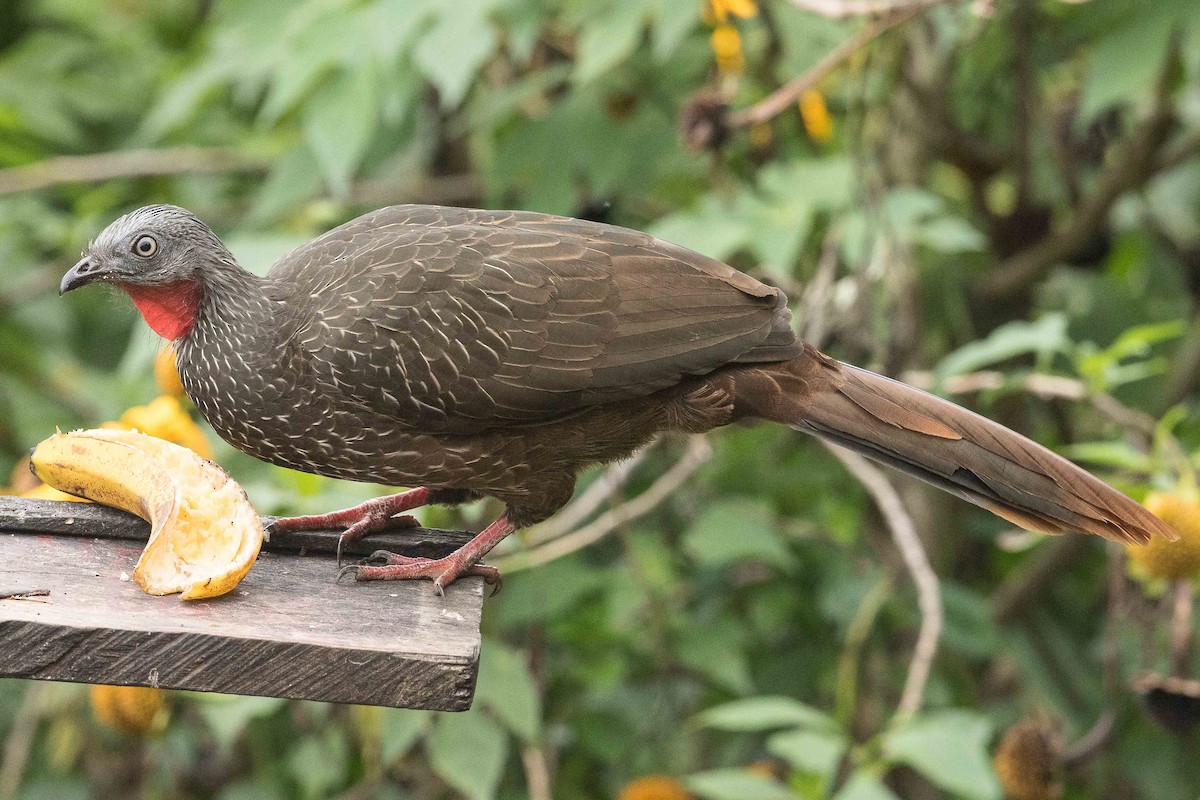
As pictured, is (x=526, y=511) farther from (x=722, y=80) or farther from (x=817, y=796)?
(x=722, y=80)

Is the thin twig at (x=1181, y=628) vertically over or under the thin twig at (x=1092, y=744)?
over

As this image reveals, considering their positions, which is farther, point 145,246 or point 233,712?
point 233,712

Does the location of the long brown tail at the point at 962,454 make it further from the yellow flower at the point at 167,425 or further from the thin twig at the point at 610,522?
the yellow flower at the point at 167,425

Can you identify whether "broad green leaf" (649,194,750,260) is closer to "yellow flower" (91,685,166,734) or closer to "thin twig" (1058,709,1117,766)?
"thin twig" (1058,709,1117,766)


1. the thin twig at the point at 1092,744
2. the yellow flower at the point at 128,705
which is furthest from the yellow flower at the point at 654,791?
the yellow flower at the point at 128,705

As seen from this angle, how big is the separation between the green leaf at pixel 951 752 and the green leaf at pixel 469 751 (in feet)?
3.21

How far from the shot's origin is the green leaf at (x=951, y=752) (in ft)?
10.6

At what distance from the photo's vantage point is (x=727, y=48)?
14.5 feet

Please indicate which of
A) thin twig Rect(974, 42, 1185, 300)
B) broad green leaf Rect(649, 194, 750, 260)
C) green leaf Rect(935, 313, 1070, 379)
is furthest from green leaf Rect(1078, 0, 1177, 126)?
broad green leaf Rect(649, 194, 750, 260)

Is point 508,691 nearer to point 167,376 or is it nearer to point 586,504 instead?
point 586,504

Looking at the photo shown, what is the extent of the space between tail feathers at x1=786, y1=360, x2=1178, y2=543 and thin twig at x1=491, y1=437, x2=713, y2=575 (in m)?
1.00

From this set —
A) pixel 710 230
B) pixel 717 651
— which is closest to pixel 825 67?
pixel 710 230

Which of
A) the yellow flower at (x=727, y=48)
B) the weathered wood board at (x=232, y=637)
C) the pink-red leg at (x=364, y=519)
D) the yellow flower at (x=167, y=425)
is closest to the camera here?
the weathered wood board at (x=232, y=637)

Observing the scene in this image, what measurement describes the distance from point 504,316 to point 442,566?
20.0 inches
